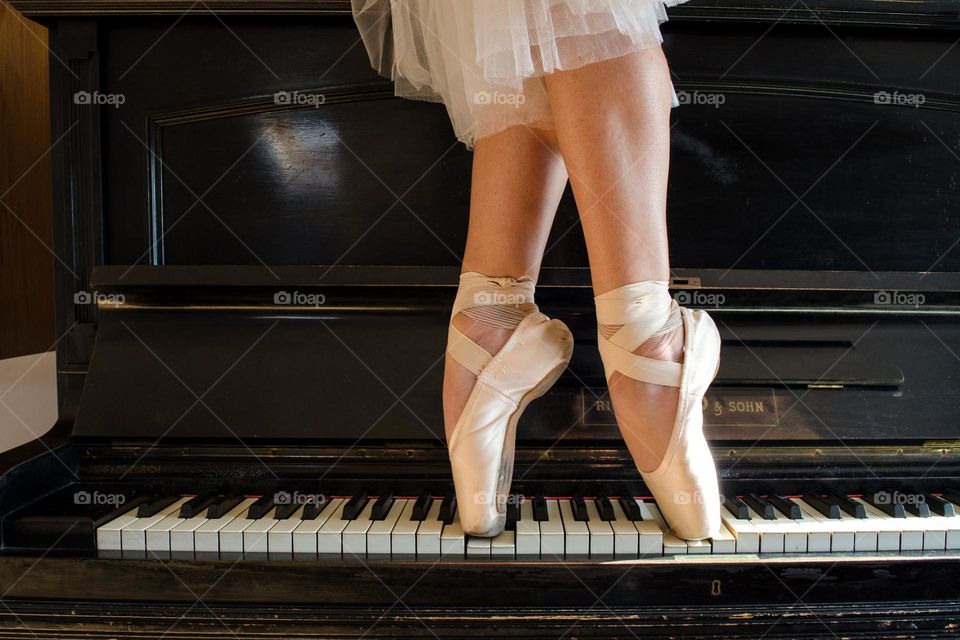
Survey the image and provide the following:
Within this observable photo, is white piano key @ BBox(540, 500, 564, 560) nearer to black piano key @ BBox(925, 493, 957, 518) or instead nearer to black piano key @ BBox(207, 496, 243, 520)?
black piano key @ BBox(207, 496, 243, 520)

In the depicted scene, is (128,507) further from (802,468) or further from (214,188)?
(802,468)

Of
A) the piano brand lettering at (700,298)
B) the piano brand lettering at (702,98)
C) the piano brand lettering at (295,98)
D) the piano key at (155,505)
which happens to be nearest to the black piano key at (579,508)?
the piano brand lettering at (700,298)

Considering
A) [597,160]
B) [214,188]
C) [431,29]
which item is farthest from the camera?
[214,188]

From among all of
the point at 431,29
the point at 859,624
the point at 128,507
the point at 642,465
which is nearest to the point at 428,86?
the point at 431,29

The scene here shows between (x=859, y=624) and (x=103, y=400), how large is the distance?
1.33 meters

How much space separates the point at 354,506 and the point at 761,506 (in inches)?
26.1

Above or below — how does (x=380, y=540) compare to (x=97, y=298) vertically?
below

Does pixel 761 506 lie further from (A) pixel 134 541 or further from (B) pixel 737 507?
(A) pixel 134 541

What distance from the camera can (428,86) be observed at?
117 centimetres

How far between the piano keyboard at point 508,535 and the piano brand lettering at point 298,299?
417 mm

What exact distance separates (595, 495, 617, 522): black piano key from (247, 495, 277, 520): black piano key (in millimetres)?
543

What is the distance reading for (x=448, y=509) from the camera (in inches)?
38.5

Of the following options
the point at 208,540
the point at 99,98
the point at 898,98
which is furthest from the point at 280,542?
the point at 898,98

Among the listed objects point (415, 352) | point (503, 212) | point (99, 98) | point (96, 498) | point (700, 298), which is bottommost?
point (96, 498)
